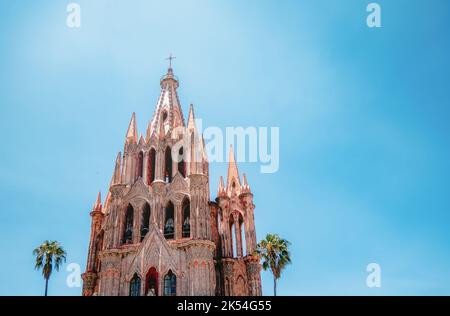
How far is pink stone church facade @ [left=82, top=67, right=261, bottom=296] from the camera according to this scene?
37594 mm

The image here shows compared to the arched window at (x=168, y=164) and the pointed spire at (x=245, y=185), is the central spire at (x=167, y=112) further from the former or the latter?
the pointed spire at (x=245, y=185)

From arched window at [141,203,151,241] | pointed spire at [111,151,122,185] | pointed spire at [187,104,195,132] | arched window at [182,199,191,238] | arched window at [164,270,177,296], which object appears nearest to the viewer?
arched window at [164,270,177,296]

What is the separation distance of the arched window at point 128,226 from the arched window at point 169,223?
10.9ft

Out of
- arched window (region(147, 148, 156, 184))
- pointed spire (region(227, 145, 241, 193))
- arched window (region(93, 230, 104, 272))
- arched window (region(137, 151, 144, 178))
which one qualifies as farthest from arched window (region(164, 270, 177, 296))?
pointed spire (region(227, 145, 241, 193))

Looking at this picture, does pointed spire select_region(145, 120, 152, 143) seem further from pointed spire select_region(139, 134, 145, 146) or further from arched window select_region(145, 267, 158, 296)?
arched window select_region(145, 267, 158, 296)

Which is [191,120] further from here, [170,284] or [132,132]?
[170,284]

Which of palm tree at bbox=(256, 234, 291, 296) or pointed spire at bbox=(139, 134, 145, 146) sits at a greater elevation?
pointed spire at bbox=(139, 134, 145, 146)

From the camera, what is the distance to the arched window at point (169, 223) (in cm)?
4100

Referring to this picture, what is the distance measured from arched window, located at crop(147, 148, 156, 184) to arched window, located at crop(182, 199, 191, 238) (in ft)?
15.6

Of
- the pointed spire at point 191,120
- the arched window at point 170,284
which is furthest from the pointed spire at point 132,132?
the arched window at point 170,284
